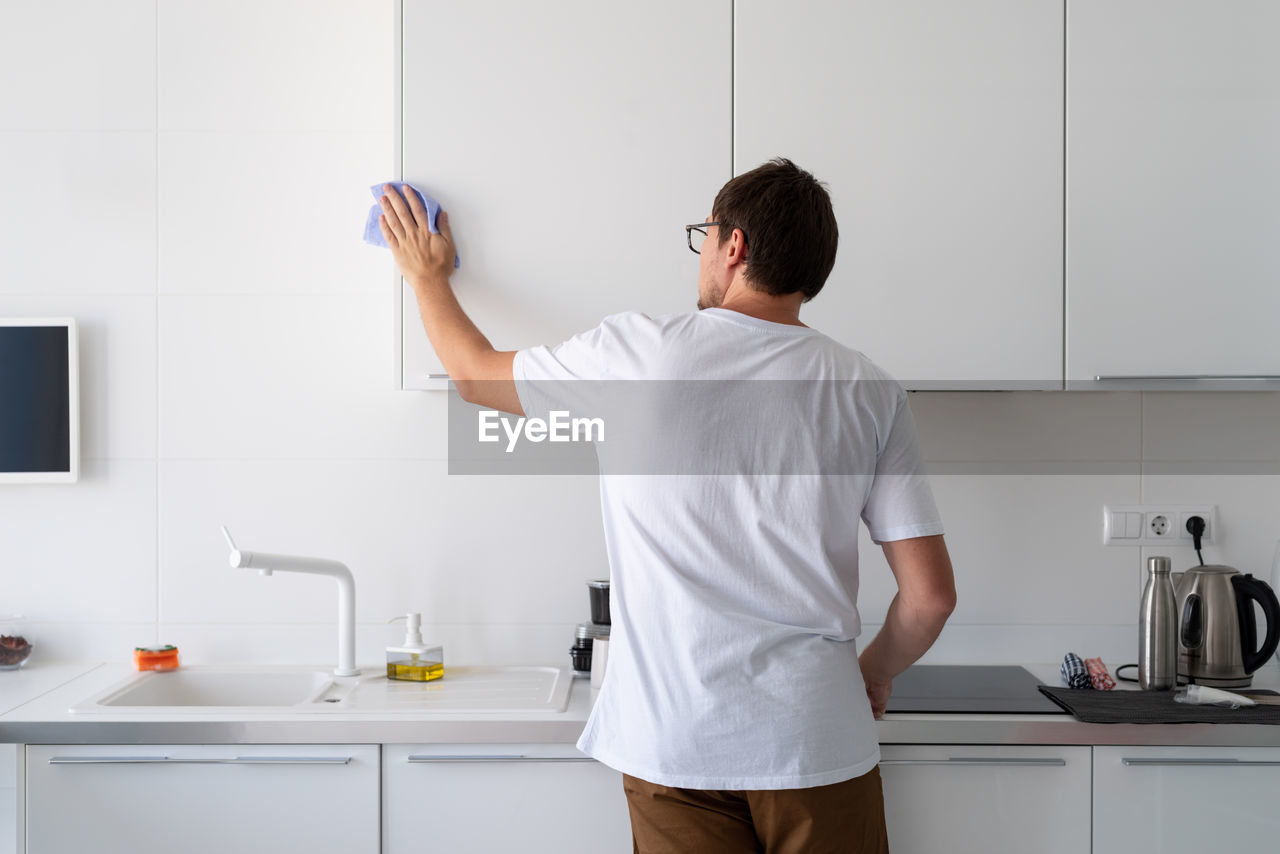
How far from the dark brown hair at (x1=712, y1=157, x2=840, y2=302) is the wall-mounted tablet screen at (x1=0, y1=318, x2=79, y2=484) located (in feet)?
4.99

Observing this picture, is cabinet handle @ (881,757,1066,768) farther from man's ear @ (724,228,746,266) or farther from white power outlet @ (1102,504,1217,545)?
man's ear @ (724,228,746,266)

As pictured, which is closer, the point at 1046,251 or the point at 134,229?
the point at 1046,251

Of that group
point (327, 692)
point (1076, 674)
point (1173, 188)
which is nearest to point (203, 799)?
point (327, 692)

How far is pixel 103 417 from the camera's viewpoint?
6.98ft

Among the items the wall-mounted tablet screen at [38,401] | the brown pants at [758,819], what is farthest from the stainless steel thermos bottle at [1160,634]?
the wall-mounted tablet screen at [38,401]

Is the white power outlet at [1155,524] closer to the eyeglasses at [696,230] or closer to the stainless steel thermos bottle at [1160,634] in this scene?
the stainless steel thermos bottle at [1160,634]

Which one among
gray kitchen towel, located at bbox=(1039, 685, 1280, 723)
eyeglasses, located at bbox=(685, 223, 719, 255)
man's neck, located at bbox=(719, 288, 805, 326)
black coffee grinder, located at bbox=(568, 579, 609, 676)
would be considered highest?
eyeglasses, located at bbox=(685, 223, 719, 255)

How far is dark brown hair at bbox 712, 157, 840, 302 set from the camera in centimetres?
130

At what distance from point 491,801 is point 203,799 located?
47cm

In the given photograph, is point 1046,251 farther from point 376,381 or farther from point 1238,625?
point 376,381

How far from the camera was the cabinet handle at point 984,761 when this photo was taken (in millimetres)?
1654

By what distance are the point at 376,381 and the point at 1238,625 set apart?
1795 millimetres

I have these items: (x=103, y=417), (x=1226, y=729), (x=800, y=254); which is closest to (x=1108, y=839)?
(x=1226, y=729)

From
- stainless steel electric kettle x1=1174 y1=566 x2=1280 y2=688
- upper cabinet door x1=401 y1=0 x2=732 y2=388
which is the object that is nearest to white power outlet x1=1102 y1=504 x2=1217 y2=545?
stainless steel electric kettle x1=1174 y1=566 x2=1280 y2=688
